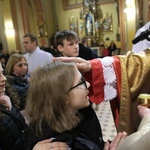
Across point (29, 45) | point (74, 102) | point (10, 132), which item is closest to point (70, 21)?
point (29, 45)

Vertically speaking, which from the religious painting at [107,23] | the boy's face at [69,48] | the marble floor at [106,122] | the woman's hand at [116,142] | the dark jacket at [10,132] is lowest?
the marble floor at [106,122]

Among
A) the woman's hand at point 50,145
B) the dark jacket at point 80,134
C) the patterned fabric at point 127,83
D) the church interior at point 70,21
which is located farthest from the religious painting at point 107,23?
the woman's hand at point 50,145

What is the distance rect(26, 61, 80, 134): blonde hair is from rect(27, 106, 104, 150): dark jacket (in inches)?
1.0

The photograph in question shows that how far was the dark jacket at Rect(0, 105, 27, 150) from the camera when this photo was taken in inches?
52.8

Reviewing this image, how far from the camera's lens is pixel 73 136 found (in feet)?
3.19

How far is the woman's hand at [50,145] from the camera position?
88 cm

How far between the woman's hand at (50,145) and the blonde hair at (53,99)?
66 millimetres

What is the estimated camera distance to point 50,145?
0.89m

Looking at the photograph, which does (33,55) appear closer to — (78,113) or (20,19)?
(78,113)

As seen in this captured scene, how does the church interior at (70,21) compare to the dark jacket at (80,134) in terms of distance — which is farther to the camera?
the church interior at (70,21)

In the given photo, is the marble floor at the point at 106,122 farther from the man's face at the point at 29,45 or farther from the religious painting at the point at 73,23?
the religious painting at the point at 73,23

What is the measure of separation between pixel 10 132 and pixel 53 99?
21.6 inches

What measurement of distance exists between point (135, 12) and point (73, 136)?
7.72 meters

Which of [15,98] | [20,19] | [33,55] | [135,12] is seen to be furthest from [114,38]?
[15,98]
